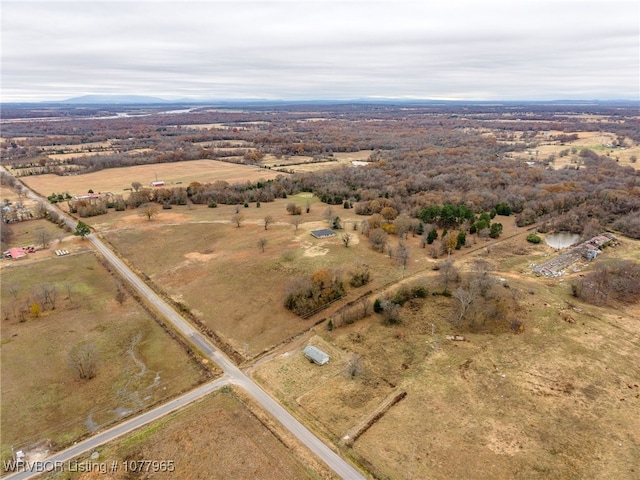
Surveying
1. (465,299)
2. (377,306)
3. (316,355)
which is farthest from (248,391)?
(465,299)

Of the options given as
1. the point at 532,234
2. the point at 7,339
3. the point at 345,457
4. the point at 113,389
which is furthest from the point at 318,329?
the point at 532,234

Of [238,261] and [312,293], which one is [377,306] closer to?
[312,293]

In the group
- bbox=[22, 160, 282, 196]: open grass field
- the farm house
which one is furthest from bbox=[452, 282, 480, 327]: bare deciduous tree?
bbox=[22, 160, 282, 196]: open grass field

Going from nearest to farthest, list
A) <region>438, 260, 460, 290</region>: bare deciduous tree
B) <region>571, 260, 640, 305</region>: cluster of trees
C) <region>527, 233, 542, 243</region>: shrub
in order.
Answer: <region>571, 260, 640, 305</region>: cluster of trees, <region>438, 260, 460, 290</region>: bare deciduous tree, <region>527, 233, 542, 243</region>: shrub

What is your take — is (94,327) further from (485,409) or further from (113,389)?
(485,409)

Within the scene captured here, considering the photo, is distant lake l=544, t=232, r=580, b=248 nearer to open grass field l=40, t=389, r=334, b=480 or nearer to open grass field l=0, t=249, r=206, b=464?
open grass field l=40, t=389, r=334, b=480

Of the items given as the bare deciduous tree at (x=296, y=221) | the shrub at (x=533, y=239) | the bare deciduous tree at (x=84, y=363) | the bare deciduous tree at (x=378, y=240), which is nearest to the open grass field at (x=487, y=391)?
the bare deciduous tree at (x=84, y=363)
